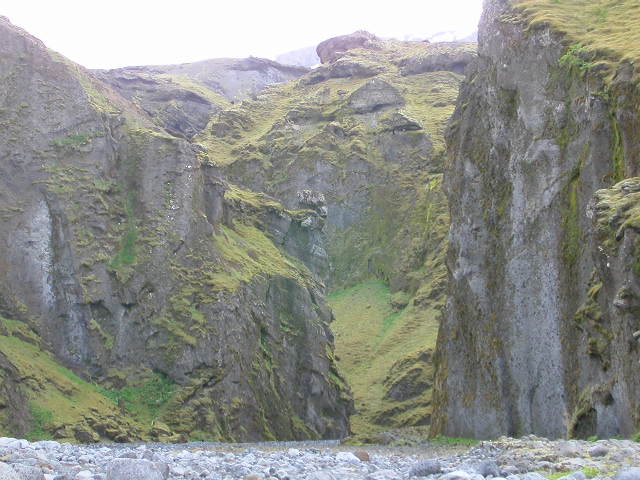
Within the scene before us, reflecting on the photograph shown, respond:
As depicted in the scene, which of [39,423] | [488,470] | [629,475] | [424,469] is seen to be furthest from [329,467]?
[39,423]

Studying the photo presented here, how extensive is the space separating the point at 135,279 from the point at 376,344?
143 feet

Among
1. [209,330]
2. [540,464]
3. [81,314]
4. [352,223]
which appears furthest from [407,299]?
[540,464]

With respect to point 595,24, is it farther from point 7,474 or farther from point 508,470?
point 7,474

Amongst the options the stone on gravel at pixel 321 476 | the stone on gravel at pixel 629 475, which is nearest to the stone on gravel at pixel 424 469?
the stone on gravel at pixel 321 476

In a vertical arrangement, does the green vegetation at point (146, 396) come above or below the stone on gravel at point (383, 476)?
below

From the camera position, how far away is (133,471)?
15008 millimetres

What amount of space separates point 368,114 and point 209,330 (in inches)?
3851

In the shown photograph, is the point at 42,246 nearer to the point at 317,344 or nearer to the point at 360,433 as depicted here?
the point at 317,344

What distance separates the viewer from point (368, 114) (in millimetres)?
158250

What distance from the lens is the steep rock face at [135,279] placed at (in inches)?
2490

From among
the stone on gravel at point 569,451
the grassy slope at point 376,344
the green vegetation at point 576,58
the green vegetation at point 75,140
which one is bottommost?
the grassy slope at point 376,344

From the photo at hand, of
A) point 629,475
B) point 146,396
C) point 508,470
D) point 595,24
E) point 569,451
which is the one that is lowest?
point 146,396

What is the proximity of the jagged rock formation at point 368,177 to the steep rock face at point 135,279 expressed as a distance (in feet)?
64.0

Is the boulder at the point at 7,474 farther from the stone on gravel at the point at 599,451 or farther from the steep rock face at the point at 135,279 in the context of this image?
the steep rock face at the point at 135,279
